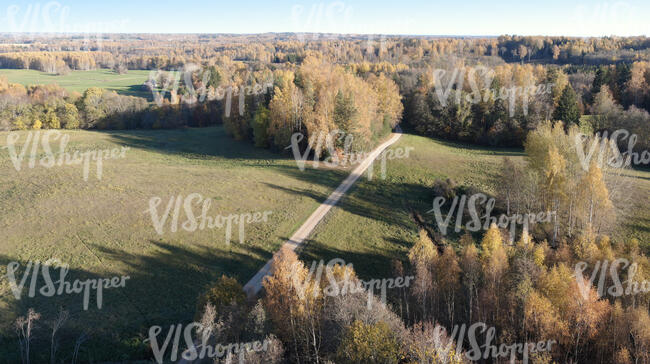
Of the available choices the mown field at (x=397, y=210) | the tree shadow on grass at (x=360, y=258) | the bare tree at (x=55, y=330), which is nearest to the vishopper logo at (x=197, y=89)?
the mown field at (x=397, y=210)

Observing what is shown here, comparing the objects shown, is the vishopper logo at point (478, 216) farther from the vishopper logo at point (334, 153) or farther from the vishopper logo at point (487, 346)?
the vishopper logo at point (487, 346)

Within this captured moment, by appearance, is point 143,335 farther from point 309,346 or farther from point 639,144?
point 639,144

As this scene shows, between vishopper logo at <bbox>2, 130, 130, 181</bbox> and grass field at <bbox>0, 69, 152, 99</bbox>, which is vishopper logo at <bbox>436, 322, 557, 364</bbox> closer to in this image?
vishopper logo at <bbox>2, 130, 130, 181</bbox>

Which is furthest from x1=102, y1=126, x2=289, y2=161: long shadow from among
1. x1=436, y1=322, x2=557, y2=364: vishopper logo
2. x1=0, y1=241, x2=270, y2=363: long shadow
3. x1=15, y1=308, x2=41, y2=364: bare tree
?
x1=436, y1=322, x2=557, y2=364: vishopper logo

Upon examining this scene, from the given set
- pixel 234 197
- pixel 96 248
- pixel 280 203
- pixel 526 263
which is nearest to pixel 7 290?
pixel 96 248

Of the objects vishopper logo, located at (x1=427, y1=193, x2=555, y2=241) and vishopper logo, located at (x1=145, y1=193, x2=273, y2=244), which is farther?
vishopper logo, located at (x1=145, y1=193, x2=273, y2=244)

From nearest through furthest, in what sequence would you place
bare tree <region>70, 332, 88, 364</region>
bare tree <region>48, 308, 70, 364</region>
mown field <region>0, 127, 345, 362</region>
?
bare tree <region>48, 308, 70, 364</region> → bare tree <region>70, 332, 88, 364</region> → mown field <region>0, 127, 345, 362</region>

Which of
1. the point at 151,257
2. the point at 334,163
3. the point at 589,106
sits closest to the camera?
the point at 151,257
